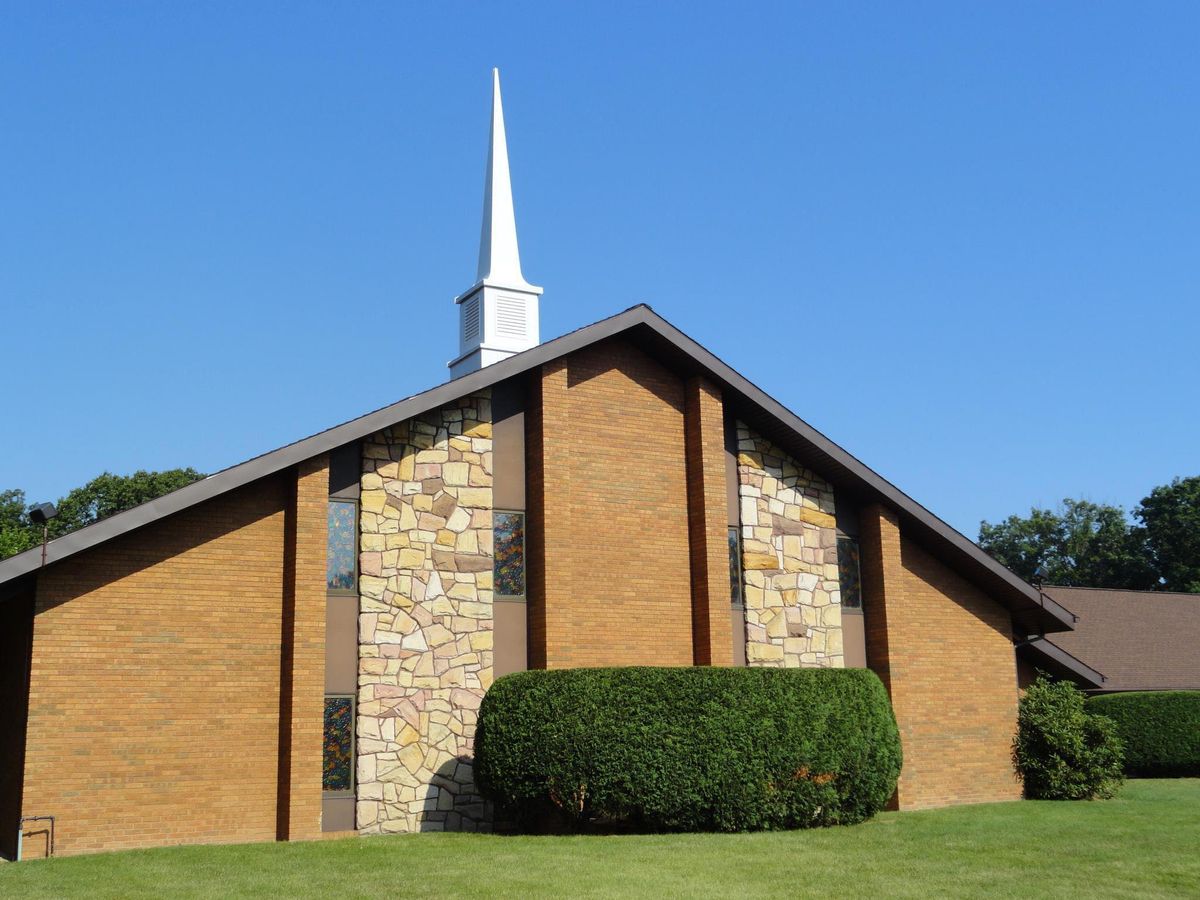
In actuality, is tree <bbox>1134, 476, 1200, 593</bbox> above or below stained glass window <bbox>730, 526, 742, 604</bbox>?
above

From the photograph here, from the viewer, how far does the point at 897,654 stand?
816 inches

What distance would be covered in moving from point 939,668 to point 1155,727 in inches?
350

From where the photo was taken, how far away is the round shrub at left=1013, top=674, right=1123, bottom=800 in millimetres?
21047

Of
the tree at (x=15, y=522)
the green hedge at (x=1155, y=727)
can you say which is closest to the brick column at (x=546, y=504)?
the green hedge at (x=1155, y=727)

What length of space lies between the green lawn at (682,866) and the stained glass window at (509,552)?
3.75 m

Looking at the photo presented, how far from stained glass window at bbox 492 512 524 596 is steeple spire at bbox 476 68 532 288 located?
15.9 m

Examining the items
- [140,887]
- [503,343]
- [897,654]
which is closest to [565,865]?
[140,887]

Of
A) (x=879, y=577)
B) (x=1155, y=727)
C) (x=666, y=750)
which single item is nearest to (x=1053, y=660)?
(x=879, y=577)

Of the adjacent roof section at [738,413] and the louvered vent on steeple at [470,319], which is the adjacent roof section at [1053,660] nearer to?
the adjacent roof section at [738,413]

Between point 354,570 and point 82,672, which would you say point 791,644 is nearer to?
point 354,570

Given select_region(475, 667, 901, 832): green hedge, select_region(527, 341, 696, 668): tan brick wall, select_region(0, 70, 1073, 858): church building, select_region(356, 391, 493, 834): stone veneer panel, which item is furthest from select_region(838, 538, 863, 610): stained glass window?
select_region(356, 391, 493, 834): stone veneer panel

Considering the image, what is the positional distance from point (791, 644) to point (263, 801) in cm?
872

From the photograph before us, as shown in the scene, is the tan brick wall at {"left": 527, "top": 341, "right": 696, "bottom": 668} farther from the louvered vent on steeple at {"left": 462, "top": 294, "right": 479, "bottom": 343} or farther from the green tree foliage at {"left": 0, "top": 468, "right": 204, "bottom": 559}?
the green tree foliage at {"left": 0, "top": 468, "right": 204, "bottom": 559}

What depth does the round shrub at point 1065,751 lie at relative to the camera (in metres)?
21.0
